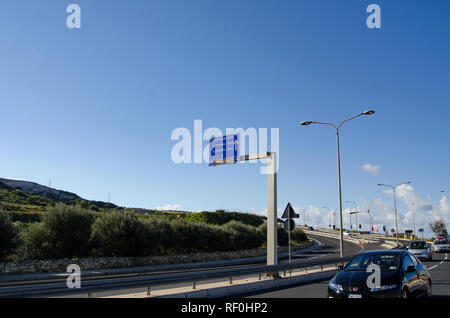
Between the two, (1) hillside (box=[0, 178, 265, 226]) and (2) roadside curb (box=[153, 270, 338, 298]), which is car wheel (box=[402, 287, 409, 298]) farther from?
(1) hillside (box=[0, 178, 265, 226])

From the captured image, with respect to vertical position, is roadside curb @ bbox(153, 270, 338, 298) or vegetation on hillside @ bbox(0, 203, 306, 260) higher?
vegetation on hillside @ bbox(0, 203, 306, 260)

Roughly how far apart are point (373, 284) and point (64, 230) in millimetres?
26265

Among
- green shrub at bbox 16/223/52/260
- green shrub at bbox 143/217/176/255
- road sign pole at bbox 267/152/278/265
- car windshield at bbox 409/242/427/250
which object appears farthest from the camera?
green shrub at bbox 143/217/176/255

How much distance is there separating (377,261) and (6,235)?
80.6 ft

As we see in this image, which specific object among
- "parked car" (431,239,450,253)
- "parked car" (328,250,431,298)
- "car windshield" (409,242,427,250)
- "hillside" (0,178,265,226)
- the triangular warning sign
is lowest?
"parked car" (431,239,450,253)

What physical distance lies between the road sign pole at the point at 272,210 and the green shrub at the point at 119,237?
1793cm

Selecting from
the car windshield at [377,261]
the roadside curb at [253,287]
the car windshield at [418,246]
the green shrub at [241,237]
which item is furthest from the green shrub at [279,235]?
the car windshield at [377,261]

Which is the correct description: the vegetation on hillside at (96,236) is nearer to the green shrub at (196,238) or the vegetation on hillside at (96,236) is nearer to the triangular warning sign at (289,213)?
the green shrub at (196,238)

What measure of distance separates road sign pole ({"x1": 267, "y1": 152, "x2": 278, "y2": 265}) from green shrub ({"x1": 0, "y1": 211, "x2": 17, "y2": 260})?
1820 cm

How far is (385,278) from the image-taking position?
898 centimetres

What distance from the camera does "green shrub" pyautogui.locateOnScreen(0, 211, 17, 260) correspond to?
25.9 meters

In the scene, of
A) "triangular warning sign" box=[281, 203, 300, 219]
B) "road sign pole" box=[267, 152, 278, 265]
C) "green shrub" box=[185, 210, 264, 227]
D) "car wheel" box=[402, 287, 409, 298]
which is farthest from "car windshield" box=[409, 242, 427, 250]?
"green shrub" box=[185, 210, 264, 227]

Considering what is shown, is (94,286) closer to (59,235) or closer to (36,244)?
(36,244)

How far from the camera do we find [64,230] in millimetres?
29703
